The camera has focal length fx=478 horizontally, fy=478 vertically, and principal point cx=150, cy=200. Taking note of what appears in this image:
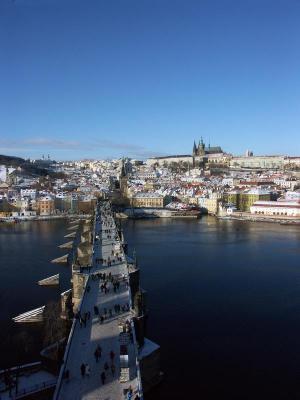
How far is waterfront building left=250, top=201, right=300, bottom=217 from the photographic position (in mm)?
22594

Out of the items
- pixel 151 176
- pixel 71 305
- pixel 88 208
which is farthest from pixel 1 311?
pixel 151 176

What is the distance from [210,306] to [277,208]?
1635 centimetres

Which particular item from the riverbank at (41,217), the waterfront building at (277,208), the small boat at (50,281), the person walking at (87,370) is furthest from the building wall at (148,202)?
the person walking at (87,370)

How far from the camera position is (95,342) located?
14.5 ft

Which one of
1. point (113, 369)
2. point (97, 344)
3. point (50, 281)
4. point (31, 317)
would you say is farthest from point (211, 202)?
point (113, 369)

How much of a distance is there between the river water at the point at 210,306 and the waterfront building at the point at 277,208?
7562mm

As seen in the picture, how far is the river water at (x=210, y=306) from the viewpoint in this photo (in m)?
5.29

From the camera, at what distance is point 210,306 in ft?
25.1

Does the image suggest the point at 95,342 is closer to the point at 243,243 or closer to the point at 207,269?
the point at 207,269

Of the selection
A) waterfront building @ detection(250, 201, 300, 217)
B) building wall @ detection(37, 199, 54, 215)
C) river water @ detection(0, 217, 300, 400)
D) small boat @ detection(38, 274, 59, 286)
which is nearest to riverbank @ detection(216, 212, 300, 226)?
waterfront building @ detection(250, 201, 300, 217)

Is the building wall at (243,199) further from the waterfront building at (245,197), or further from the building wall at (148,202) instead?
the building wall at (148,202)

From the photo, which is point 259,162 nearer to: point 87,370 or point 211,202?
point 211,202

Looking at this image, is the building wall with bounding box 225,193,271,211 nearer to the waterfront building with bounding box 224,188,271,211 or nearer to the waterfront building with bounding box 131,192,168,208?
the waterfront building with bounding box 224,188,271,211

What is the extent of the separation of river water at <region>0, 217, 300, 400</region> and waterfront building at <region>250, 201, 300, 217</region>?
7.56 meters
